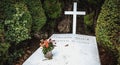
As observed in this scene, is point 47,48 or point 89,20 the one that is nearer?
point 47,48

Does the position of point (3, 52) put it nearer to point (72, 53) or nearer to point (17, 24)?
point (17, 24)

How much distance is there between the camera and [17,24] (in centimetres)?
700

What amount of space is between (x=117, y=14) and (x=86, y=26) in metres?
1.81

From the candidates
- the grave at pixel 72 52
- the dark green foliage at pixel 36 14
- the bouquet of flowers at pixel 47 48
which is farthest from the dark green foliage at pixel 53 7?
the bouquet of flowers at pixel 47 48

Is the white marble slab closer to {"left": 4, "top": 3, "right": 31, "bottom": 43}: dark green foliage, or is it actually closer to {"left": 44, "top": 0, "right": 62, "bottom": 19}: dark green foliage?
{"left": 4, "top": 3, "right": 31, "bottom": 43}: dark green foliage

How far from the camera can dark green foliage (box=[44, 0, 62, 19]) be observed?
8016 millimetres

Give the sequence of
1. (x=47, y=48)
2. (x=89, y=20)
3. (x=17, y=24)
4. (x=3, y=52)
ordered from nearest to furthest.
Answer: (x=47, y=48) < (x=3, y=52) < (x=17, y=24) < (x=89, y=20)

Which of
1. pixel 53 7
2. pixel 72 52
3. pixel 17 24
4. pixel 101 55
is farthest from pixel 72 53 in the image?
pixel 53 7

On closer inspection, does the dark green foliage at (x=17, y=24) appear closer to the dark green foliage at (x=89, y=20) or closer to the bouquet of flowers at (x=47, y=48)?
the bouquet of flowers at (x=47, y=48)

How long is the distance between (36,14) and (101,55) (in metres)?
2.07

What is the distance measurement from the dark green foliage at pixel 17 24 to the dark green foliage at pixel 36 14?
44 cm

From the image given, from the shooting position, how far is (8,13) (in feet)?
23.1

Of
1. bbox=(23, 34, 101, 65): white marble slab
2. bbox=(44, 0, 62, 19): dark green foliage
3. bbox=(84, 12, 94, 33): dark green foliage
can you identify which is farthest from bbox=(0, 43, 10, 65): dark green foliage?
bbox=(84, 12, 94, 33): dark green foliage

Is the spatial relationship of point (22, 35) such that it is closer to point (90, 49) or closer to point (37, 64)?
point (37, 64)
